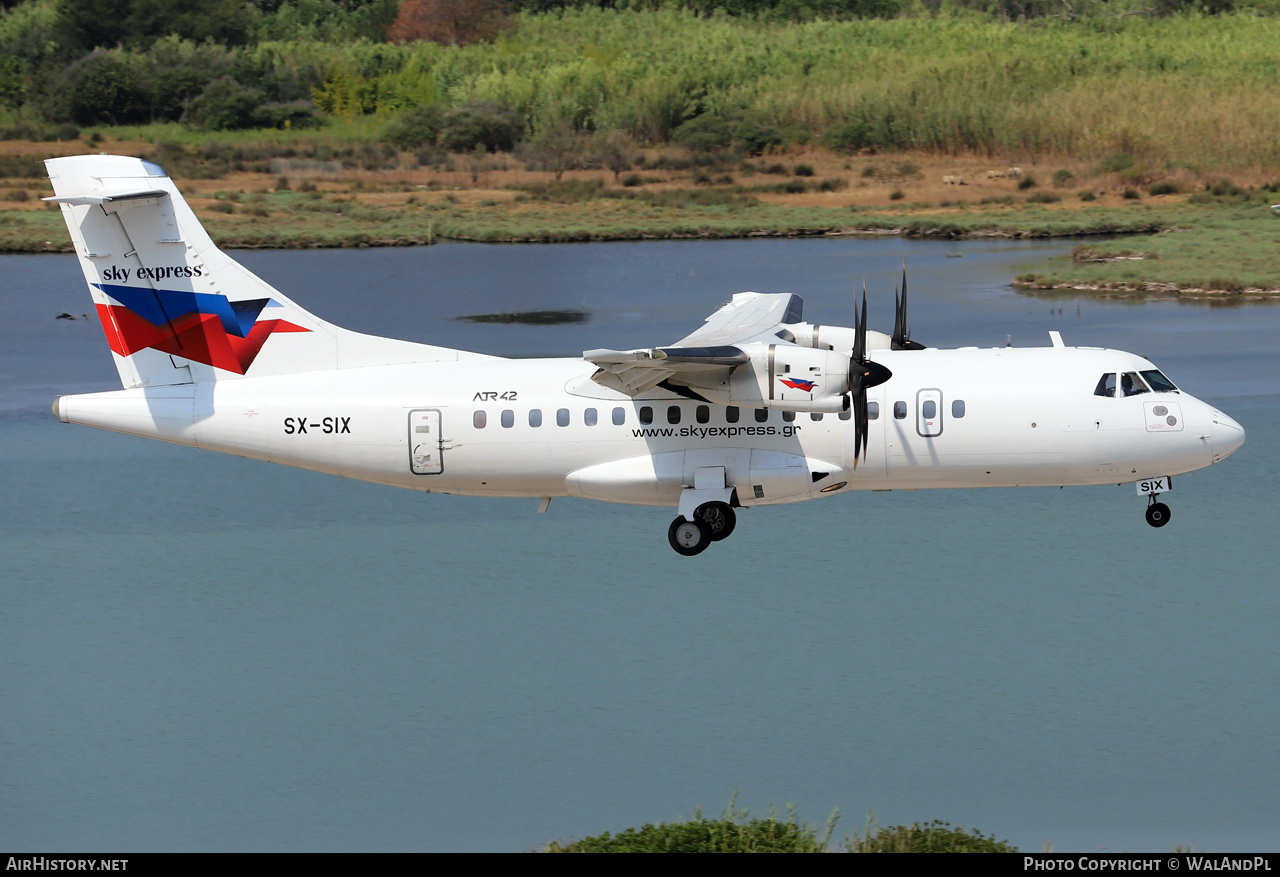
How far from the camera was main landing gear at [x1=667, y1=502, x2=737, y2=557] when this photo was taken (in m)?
31.7

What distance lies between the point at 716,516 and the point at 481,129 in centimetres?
7762

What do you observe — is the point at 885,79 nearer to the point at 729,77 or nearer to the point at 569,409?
the point at 729,77

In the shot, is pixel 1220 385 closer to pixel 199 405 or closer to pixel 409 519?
pixel 409 519

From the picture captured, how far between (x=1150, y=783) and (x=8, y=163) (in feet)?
292

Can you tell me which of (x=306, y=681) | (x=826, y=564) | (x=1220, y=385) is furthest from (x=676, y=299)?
(x=306, y=681)

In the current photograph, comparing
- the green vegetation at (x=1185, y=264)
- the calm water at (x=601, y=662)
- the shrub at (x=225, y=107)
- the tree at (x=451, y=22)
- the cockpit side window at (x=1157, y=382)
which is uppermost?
the tree at (x=451, y=22)

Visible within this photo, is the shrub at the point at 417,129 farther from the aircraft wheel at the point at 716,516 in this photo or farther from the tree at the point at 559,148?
the aircraft wheel at the point at 716,516

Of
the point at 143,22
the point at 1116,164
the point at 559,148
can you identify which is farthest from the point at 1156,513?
the point at 143,22

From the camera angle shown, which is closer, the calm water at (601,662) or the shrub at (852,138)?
the calm water at (601,662)

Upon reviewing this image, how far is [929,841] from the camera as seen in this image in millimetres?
26156

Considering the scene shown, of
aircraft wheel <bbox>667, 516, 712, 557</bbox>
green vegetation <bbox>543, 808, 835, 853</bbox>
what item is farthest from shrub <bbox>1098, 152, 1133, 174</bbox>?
green vegetation <bbox>543, 808, 835, 853</bbox>

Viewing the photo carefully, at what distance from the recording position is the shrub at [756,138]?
101188 mm

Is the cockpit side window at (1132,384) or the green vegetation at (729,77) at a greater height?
the green vegetation at (729,77)

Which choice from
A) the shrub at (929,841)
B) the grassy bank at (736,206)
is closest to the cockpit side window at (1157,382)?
the shrub at (929,841)
